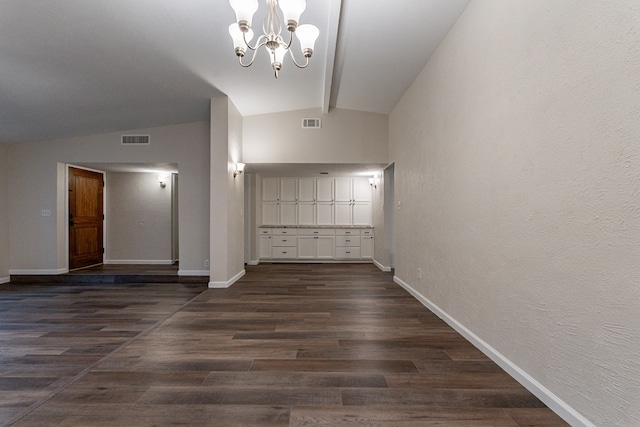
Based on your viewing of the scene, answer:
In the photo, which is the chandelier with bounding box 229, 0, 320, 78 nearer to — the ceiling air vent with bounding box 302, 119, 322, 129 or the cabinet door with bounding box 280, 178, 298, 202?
the ceiling air vent with bounding box 302, 119, 322, 129

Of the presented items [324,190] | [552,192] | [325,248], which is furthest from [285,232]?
[552,192]

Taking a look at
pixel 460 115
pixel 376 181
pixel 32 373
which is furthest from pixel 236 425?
pixel 376 181

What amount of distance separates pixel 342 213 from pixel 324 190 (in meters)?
0.73

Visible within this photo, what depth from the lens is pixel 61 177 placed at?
606 cm

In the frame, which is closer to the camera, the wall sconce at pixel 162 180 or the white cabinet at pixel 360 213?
the wall sconce at pixel 162 180

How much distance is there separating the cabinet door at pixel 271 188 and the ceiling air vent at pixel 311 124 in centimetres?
239

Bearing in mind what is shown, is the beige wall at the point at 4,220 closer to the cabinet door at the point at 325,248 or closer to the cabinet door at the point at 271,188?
the cabinet door at the point at 271,188

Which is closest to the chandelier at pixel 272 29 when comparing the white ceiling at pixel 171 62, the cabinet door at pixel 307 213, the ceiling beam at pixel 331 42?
the ceiling beam at pixel 331 42

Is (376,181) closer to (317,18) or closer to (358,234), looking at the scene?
(358,234)

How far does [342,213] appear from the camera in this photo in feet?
26.5

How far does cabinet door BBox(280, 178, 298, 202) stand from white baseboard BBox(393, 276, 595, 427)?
17.4 ft

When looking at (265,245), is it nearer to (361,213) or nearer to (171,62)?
(361,213)

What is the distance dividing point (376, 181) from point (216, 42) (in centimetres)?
464

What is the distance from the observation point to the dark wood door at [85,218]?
20.7ft
